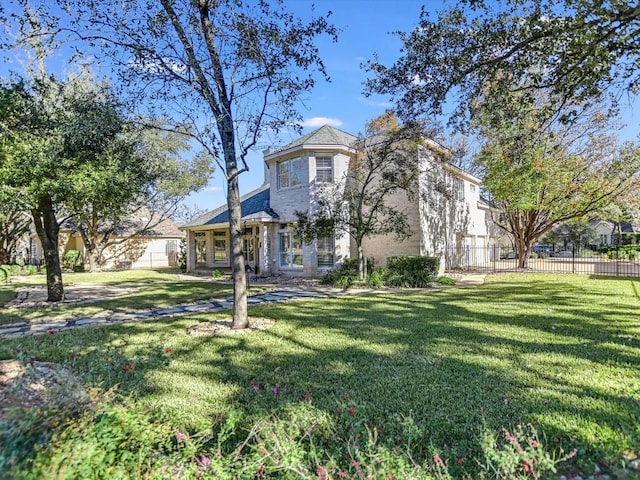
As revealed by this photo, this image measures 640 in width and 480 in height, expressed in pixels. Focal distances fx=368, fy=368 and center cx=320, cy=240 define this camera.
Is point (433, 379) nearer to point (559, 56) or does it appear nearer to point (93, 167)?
point (559, 56)

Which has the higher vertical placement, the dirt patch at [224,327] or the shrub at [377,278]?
the shrub at [377,278]

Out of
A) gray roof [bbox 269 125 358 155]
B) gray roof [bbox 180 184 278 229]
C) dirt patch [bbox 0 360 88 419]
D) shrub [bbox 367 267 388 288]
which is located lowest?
shrub [bbox 367 267 388 288]

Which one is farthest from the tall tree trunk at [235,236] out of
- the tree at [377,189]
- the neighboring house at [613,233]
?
the neighboring house at [613,233]

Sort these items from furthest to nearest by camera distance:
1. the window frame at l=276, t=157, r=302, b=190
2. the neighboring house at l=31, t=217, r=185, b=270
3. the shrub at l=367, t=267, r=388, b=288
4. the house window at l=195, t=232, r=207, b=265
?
the neighboring house at l=31, t=217, r=185, b=270, the house window at l=195, t=232, r=207, b=265, the window frame at l=276, t=157, r=302, b=190, the shrub at l=367, t=267, r=388, b=288

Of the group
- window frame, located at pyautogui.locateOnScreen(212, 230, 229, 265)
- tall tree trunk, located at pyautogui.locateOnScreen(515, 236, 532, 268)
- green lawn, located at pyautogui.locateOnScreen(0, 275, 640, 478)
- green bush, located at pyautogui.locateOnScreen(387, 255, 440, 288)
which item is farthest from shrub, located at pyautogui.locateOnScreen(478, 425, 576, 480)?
window frame, located at pyautogui.locateOnScreen(212, 230, 229, 265)

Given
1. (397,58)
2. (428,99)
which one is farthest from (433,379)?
(397,58)

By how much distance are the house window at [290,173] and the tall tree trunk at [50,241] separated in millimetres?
10598

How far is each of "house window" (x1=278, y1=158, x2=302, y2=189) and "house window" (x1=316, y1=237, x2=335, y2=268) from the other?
10.9ft

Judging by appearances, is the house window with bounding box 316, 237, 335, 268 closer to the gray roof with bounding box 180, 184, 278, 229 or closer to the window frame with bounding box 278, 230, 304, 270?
the window frame with bounding box 278, 230, 304, 270

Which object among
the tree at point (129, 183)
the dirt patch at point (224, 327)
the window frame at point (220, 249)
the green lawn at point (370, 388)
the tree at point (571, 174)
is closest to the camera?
the green lawn at point (370, 388)

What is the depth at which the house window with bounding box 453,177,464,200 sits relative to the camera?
23.0 meters

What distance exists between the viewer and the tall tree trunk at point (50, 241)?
38.1 feet

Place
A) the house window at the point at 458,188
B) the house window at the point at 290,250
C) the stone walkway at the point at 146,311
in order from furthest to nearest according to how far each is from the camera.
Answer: the house window at the point at 458,188
the house window at the point at 290,250
the stone walkway at the point at 146,311

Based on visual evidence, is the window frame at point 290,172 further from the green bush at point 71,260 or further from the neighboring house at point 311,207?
the green bush at point 71,260
